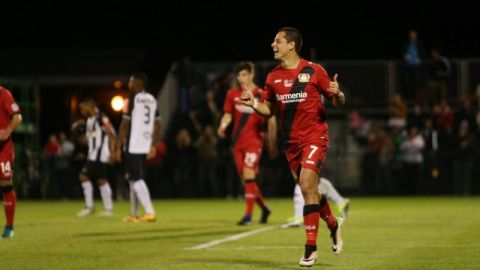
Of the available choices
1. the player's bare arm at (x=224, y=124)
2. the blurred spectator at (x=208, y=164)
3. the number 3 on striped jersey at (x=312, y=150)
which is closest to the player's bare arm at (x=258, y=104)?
the number 3 on striped jersey at (x=312, y=150)

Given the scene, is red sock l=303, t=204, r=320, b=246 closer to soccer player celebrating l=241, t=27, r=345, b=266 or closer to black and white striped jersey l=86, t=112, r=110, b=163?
soccer player celebrating l=241, t=27, r=345, b=266

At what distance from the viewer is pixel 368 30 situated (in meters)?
41.7

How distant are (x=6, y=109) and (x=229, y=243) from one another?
3.44m

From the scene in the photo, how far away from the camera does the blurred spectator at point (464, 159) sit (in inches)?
1171

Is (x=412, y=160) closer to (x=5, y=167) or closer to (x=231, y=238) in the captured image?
(x=231, y=238)

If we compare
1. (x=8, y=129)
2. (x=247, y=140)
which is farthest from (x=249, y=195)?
(x=8, y=129)

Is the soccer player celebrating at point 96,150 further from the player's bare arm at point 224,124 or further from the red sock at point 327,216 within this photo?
the red sock at point 327,216

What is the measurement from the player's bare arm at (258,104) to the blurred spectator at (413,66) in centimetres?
2010

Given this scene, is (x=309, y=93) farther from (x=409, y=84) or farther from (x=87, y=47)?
(x=87, y=47)

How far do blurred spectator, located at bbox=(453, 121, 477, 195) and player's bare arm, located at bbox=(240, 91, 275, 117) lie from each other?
61.6 feet

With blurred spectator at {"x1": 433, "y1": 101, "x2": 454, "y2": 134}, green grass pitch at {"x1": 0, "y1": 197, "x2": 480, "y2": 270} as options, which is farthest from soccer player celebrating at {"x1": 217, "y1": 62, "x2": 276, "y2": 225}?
blurred spectator at {"x1": 433, "y1": 101, "x2": 454, "y2": 134}

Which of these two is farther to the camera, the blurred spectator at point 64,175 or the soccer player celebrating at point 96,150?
the blurred spectator at point 64,175

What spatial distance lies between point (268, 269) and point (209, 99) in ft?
72.3

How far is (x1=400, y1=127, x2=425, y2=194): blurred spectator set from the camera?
29.8 m
